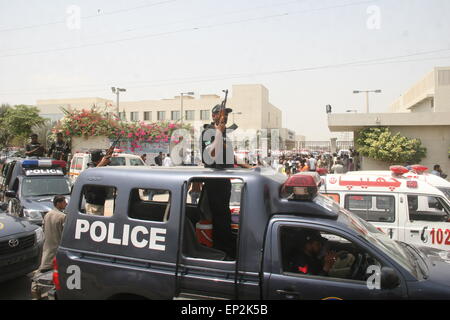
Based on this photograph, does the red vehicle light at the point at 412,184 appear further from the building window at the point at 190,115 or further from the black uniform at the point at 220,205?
the building window at the point at 190,115

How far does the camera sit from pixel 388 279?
9.23ft

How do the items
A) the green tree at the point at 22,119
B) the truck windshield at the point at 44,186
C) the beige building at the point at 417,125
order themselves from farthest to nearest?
1. the green tree at the point at 22,119
2. the beige building at the point at 417,125
3. the truck windshield at the point at 44,186

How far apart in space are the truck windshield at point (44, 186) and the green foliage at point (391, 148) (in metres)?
14.8

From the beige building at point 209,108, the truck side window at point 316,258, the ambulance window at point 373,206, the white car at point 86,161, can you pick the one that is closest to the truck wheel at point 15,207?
the white car at point 86,161

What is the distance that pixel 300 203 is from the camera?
323cm

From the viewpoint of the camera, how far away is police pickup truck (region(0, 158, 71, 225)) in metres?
8.68

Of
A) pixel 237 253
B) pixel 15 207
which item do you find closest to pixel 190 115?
Result: pixel 15 207

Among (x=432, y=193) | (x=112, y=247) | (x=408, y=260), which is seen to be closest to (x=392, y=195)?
(x=432, y=193)

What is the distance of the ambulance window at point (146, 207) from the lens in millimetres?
3495

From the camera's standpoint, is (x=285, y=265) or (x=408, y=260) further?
(x=408, y=260)

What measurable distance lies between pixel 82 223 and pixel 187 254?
3.68 feet

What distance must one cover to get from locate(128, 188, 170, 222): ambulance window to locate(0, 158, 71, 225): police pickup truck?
504 centimetres
